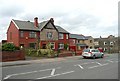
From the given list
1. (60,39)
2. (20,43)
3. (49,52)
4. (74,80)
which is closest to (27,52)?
(49,52)

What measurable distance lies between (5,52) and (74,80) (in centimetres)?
1537

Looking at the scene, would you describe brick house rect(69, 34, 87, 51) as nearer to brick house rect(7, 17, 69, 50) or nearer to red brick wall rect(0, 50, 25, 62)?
brick house rect(7, 17, 69, 50)

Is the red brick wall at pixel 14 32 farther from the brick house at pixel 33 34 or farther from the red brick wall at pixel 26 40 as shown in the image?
the red brick wall at pixel 26 40

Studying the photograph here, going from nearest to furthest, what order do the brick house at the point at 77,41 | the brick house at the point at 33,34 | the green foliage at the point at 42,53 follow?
the green foliage at the point at 42,53, the brick house at the point at 33,34, the brick house at the point at 77,41

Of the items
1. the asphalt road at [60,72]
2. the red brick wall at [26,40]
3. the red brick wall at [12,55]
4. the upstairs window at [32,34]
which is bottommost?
the asphalt road at [60,72]

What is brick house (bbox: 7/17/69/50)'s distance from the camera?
4194cm

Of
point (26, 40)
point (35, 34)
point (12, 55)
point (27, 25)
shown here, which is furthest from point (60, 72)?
point (27, 25)

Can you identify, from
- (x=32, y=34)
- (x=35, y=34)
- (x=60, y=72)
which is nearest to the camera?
(x=60, y=72)

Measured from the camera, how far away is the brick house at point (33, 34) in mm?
41938

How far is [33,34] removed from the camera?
44.0 m

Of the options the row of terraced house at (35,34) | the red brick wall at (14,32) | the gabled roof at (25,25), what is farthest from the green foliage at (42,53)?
the gabled roof at (25,25)

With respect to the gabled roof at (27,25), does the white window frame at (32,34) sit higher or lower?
lower

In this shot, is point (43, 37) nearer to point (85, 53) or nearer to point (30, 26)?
point (30, 26)

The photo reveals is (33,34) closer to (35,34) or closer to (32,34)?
(32,34)
